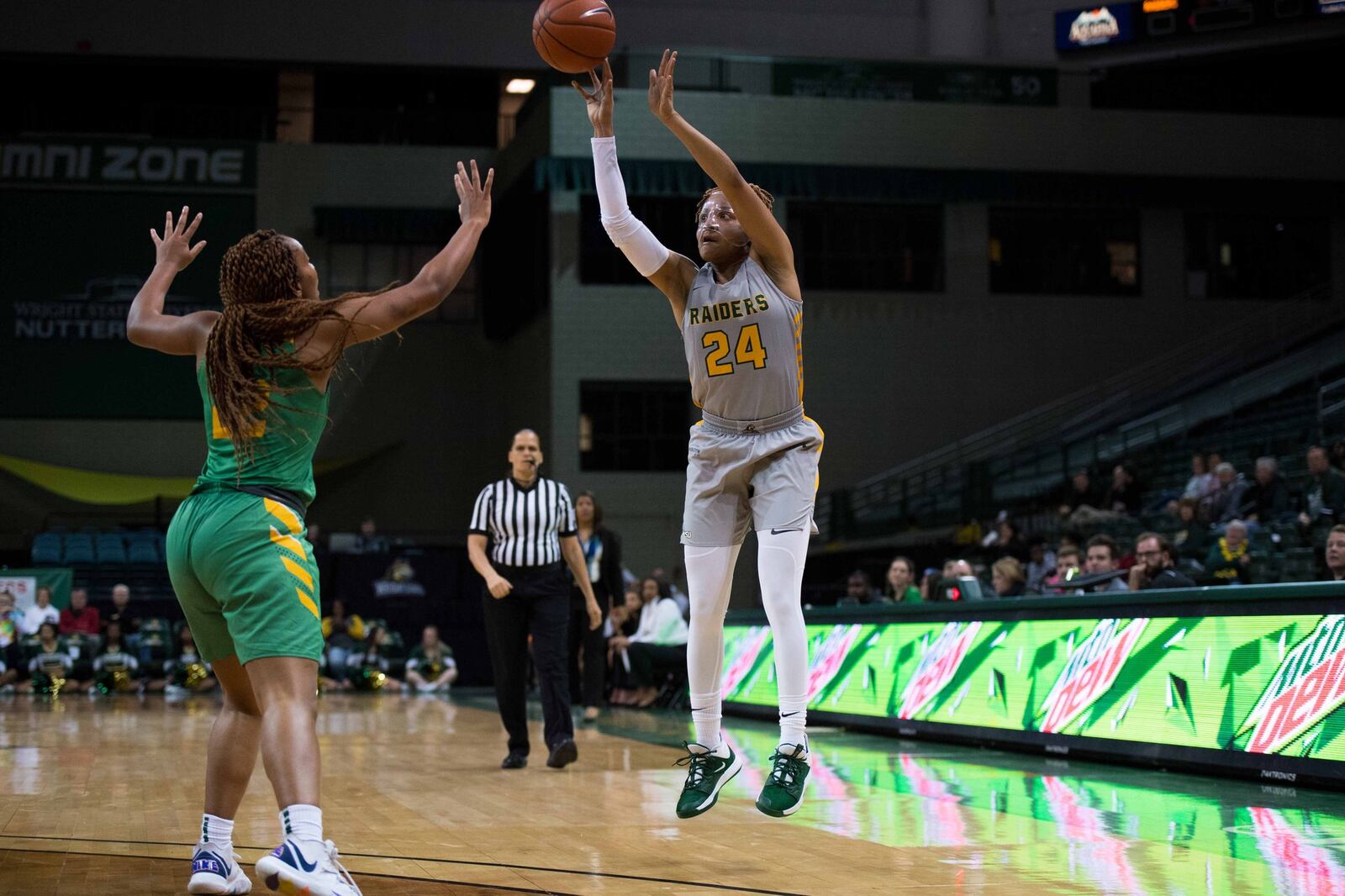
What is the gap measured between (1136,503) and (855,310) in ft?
30.2

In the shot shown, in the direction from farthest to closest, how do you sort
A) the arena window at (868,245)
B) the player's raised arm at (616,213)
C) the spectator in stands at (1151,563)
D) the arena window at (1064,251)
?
the arena window at (1064,251) → the arena window at (868,245) → the spectator in stands at (1151,563) → the player's raised arm at (616,213)

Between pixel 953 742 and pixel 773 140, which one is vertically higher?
pixel 773 140

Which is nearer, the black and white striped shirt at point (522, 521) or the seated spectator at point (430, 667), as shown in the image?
the black and white striped shirt at point (522, 521)

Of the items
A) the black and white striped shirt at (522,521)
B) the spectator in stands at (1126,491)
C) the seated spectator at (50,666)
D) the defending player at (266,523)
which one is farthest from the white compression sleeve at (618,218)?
the seated spectator at (50,666)

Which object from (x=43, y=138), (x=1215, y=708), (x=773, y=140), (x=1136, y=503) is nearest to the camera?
(x=1215, y=708)

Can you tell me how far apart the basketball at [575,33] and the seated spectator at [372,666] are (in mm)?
15649

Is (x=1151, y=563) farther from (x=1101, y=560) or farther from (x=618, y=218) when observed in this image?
(x=618, y=218)

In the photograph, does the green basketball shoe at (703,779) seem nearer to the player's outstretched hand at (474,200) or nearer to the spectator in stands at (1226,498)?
the player's outstretched hand at (474,200)

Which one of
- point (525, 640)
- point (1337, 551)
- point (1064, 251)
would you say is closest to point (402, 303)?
point (525, 640)

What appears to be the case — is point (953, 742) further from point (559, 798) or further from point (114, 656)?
point (114, 656)

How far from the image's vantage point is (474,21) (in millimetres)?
30297

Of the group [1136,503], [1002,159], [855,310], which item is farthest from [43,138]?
[1136,503]

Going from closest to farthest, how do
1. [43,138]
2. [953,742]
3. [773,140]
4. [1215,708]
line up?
[1215,708], [953,742], [773,140], [43,138]

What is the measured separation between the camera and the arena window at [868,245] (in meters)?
26.7
